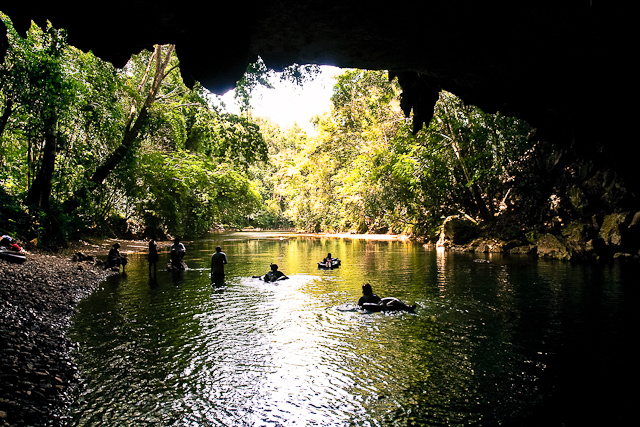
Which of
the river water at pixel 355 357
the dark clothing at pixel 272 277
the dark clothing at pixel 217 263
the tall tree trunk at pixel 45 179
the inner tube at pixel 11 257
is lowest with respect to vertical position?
the river water at pixel 355 357

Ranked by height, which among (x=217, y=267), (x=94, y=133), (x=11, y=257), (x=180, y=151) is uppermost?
(x=180, y=151)

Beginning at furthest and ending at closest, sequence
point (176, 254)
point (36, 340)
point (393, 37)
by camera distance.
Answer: point (176, 254) → point (36, 340) → point (393, 37)

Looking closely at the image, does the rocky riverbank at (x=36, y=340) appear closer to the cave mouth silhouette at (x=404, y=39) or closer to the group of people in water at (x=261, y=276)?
the group of people in water at (x=261, y=276)

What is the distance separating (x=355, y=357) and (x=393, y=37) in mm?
5705

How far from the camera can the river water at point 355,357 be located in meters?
5.36

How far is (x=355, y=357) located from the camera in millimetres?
7328

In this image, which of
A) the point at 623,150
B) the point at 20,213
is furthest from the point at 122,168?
the point at 623,150

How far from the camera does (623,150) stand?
34.1 feet

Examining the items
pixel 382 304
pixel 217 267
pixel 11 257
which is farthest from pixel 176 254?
pixel 382 304

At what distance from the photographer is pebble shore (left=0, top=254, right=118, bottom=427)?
497cm

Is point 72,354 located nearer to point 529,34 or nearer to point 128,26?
point 128,26

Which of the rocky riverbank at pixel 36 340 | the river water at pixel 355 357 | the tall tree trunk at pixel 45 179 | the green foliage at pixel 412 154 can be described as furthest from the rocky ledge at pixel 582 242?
the tall tree trunk at pixel 45 179

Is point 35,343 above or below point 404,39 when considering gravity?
below

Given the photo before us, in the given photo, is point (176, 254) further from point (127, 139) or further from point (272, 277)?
point (127, 139)
